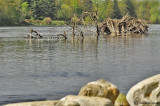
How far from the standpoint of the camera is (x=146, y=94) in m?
15.3

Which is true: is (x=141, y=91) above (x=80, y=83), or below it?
above

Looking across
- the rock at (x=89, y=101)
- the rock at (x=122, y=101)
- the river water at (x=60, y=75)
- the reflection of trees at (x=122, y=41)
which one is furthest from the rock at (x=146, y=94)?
the reflection of trees at (x=122, y=41)

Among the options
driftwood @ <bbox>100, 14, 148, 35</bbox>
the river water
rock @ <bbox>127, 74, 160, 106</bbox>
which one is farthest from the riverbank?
driftwood @ <bbox>100, 14, 148, 35</bbox>

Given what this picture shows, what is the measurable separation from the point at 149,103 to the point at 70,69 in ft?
52.1

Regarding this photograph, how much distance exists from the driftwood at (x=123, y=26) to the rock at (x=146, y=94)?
6967 centimetres

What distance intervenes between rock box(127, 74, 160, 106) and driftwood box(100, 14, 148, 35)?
229 feet

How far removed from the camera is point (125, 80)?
971 inches

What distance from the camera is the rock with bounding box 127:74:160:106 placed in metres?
15.1

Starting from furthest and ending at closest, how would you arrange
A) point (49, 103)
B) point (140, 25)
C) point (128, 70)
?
point (140, 25)
point (128, 70)
point (49, 103)

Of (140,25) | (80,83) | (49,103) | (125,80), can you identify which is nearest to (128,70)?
(125,80)

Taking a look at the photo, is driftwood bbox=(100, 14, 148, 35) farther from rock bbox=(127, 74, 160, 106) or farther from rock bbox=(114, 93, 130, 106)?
rock bbox=(127, 74, 160, 106)

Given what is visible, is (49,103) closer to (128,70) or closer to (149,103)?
(149,103)

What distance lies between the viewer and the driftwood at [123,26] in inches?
3401

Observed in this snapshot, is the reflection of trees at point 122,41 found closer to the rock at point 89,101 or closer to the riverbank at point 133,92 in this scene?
the riverbank at point 133,92
